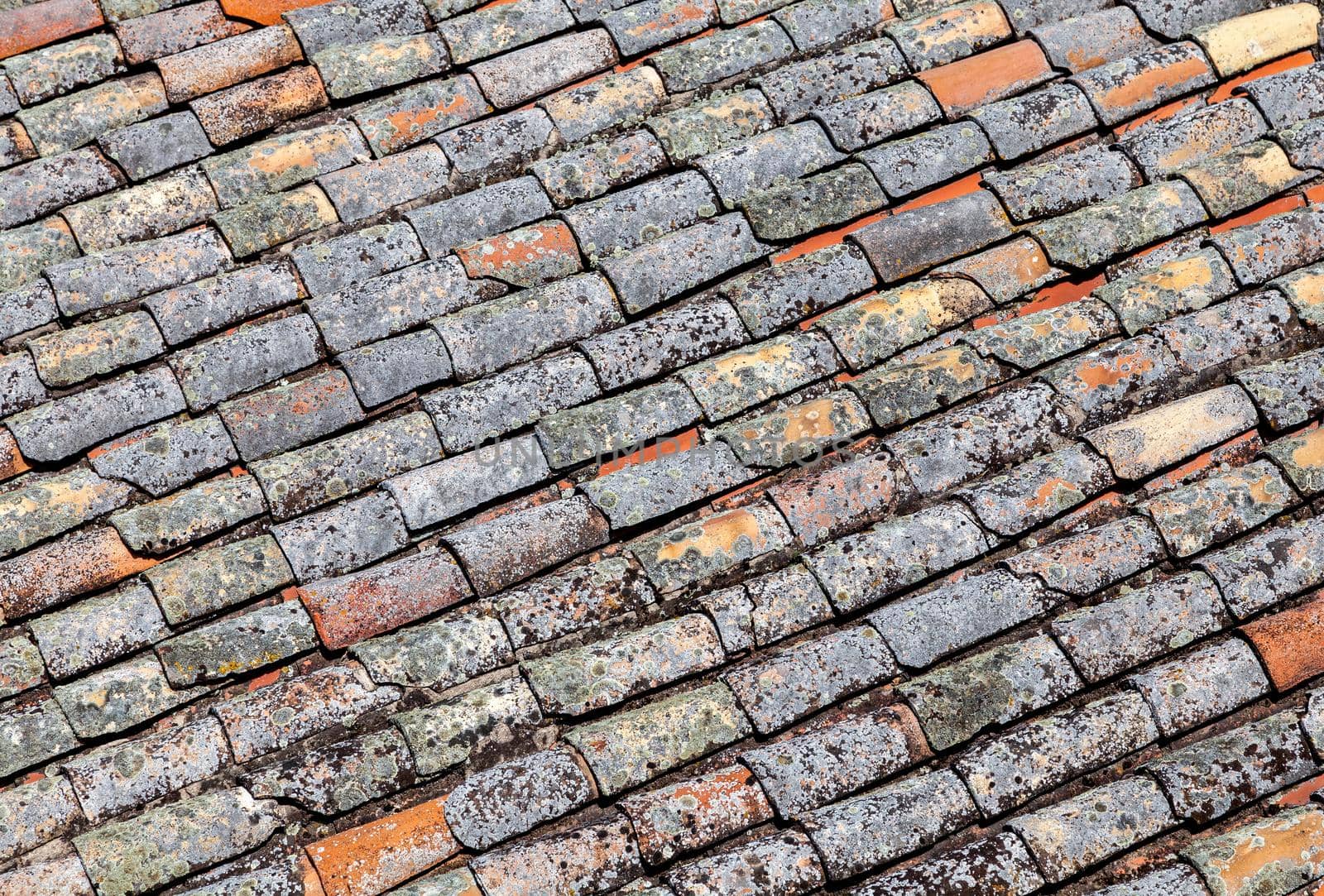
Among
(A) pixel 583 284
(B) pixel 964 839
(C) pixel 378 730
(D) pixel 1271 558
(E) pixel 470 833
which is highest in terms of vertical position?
(A) pixel 583 284

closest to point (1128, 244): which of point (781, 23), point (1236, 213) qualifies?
point (1236, 213)

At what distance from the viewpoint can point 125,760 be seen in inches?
145

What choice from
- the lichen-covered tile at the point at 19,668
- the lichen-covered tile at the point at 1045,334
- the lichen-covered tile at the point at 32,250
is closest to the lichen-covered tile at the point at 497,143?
the lichen-covered tile at the point at 32,250

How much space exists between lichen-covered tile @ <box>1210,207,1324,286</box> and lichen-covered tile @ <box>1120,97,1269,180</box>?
1.11 ft

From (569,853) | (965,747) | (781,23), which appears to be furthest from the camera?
(781,23)

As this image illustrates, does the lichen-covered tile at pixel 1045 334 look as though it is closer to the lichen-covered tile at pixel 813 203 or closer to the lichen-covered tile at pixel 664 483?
the lichen-covered tile at pixel 813 203

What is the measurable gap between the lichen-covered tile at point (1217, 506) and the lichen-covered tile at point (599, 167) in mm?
1955

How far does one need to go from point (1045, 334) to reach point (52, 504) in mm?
3003

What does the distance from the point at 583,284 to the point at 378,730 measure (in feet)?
5.17

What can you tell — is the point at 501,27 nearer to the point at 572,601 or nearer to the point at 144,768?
the point at 572,601

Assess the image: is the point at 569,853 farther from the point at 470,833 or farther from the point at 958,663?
the point at 958,663

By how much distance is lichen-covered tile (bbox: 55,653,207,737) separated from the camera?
12.4 ft

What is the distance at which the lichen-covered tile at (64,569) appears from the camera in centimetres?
402

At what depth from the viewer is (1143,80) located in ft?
16.9
